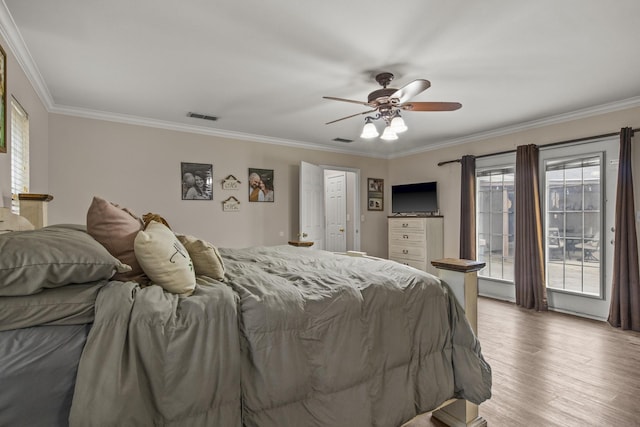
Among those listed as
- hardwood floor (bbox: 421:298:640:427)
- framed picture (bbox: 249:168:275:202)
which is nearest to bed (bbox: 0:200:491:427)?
hardwood floor (bbox: 421:298:640:427)

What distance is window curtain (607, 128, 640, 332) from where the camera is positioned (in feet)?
11.7

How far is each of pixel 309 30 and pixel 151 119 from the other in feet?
9.96

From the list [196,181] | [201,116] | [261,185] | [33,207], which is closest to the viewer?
[33,207]

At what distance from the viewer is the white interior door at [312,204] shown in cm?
544

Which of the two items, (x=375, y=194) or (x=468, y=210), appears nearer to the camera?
(x=468, y=210)

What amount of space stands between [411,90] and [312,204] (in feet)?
10.6

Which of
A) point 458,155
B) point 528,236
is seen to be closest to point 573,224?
point 528,236

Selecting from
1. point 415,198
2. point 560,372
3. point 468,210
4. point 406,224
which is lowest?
point 560,372

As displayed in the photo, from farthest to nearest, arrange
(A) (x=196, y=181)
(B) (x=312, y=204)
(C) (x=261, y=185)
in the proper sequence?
(B) (x=312, y=204) → (C) (x=261, y=185) → (A) (x=196, y=181)

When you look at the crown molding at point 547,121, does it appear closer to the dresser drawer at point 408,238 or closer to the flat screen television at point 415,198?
the flat screen television at point 415,198

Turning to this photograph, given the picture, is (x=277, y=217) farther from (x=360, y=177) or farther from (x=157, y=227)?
(x=157, y=227)

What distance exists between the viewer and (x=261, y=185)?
17.5 feet

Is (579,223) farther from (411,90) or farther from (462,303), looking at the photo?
(462,303)

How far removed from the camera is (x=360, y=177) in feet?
21.2
